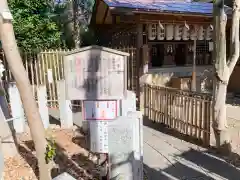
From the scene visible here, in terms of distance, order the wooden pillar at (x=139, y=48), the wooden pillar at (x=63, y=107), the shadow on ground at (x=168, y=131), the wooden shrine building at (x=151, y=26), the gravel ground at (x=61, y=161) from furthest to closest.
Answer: the wooden pillar at (x=139, y=48)
the wooden shrine building at (x=151, y=26)
the wooden pillar at (x=63, y=107)
the shadow on ground at (x=168, y=131)
the gravel ground at (x=61, y=161)

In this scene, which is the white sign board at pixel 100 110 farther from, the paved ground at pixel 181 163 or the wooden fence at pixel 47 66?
the wooden fence at pixel 47 66

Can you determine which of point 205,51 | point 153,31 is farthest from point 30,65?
point 205,51

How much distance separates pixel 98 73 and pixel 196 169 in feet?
8.52

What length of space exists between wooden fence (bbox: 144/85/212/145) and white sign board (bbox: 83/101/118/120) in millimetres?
2555

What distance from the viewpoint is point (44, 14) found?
9586 mm

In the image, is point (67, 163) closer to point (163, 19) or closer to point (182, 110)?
point (182, 110)

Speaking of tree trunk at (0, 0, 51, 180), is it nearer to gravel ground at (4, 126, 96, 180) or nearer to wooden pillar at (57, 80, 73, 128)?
gravel ground at (4, 126, 96, 180)

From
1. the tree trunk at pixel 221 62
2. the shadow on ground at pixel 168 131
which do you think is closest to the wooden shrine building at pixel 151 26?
the shadow on ground at pixel 168 131

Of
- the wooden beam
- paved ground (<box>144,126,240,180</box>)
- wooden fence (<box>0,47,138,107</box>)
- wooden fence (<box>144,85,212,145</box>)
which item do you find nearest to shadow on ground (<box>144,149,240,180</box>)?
paved ground (<box>144,126,240,180</box>)

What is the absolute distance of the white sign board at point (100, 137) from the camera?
343 centimetres

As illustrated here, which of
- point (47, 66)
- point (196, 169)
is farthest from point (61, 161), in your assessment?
point (47, 66)

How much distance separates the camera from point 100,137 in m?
3.48

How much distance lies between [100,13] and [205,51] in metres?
6.11

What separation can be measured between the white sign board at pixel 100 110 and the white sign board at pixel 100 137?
0.18 m
